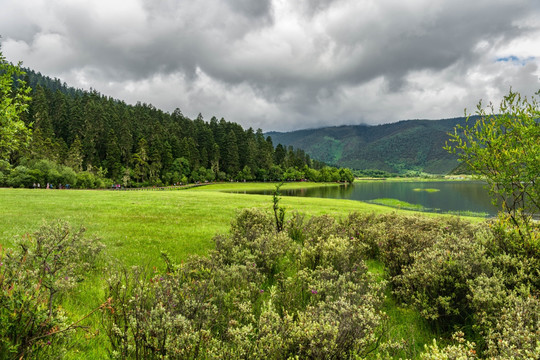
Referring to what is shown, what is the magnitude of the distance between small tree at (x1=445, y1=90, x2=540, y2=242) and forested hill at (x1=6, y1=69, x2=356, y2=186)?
61.5 meters

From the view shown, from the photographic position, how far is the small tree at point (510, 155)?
19.6 feet

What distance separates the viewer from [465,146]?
6.69 meters

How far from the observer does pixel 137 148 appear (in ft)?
298

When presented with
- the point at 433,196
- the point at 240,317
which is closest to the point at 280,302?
the point at 240,317

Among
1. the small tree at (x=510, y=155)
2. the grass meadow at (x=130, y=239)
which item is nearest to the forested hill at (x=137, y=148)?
the grass meadow at (x=130, y=239)

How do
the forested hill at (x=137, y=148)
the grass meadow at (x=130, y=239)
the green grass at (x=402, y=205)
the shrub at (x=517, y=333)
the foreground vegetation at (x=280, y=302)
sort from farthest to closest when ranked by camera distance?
the forested hill at (x=137, y=148) < the green grass at (x=402, y=205) < the grass meadow at (x=130, y=239) < the foreground vegetation at (x=280, y=302) < the shrub at (x=517, y=333)

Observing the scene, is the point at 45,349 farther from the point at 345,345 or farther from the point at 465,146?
the point at 465,146

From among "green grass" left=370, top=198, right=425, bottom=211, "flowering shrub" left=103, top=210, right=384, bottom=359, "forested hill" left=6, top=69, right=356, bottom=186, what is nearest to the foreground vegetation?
"flowering shrub" left=103, top=210, right=384, bottom=359

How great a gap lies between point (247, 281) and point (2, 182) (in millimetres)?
64728

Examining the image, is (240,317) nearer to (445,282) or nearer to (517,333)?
(517,333)

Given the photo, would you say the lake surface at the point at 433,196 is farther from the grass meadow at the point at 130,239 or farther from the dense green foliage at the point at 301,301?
the grass meadow at the point at 130,239

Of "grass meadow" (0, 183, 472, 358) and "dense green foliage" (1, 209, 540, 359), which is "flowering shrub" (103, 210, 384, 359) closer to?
"dense green foliage" (1, 209, 540, 359)

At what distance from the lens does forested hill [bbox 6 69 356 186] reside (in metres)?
78.9

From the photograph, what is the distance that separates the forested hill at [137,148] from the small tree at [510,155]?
202 feet
